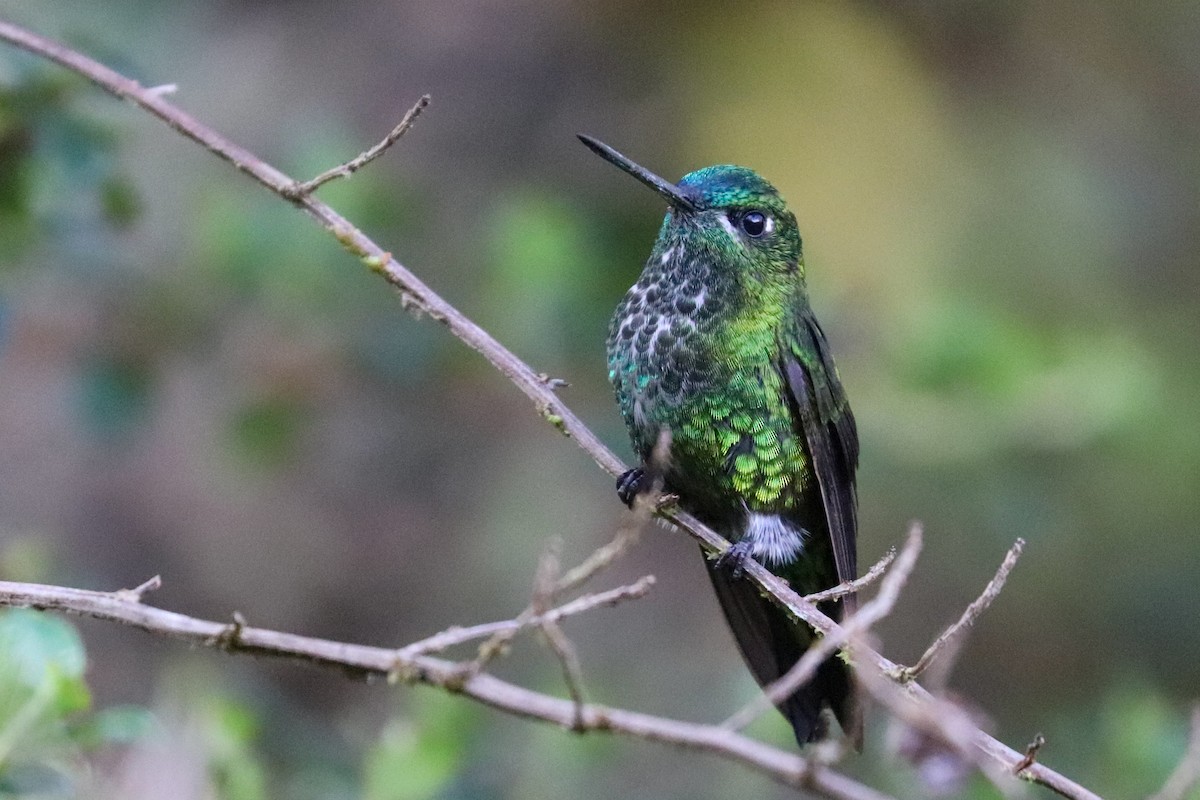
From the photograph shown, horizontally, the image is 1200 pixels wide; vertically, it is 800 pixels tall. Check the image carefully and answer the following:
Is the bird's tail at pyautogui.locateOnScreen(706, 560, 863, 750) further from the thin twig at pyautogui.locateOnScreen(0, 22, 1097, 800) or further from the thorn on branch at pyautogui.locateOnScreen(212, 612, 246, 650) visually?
the thorn on branch at pyautogui.locateOnScreen(212, 612, 246, 650)

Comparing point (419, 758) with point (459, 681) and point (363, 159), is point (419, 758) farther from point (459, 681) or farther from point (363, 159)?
point (459, 681)

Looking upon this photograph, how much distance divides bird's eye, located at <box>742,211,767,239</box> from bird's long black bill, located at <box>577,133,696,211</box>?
140 millimetres

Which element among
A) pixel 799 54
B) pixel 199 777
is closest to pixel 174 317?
pixel 199 777

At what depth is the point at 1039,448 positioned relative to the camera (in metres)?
4.59

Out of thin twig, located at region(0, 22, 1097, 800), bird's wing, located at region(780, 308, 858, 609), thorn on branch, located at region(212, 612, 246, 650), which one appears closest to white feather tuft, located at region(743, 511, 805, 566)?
bird's wing, located at region(780, 308, 858, 609)

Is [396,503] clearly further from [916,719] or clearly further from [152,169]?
[916,719]

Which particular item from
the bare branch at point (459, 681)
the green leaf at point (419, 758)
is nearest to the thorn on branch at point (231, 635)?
the bare branch at point (459, 681)

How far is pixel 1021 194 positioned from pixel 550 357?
2.81m

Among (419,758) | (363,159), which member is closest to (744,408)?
(419,758)

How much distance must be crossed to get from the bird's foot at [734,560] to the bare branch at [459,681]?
1.43 meters

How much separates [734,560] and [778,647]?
35 cm

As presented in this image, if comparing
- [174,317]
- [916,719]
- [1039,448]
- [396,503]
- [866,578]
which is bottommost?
[916,719]

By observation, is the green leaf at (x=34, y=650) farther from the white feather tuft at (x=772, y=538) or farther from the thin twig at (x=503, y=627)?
the white feather tuft at (x=772, y=538)

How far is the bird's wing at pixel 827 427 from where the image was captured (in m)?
3.29
